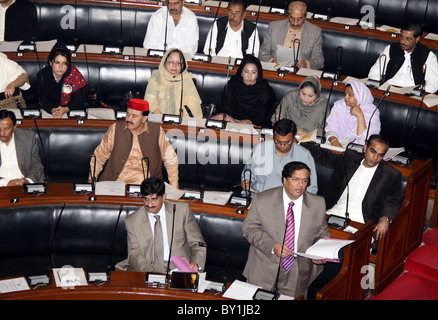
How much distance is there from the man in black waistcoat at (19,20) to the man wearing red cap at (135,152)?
83.7 inches

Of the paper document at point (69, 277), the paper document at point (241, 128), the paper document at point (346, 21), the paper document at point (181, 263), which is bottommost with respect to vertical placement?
the paper document at point (69, 277)

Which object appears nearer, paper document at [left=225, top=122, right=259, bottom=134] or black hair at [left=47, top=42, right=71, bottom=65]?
paper document at [left=225, top=122, right=259, bottom=134]

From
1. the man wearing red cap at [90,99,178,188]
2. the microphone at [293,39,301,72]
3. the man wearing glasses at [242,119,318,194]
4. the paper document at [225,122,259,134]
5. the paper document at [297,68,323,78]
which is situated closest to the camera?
the man wearing glasses at [242,119,318,194]

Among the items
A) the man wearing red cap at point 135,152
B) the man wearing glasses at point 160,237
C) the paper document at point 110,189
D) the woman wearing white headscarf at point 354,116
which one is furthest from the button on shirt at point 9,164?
the woman wearing white headscarf at point 354,116

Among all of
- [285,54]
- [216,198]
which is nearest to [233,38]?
[285,54]

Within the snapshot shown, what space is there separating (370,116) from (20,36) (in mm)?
3387

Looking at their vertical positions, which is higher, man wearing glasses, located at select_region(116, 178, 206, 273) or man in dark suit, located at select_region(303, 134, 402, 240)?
man in dark suit, located at select_region(303, 134, 402, 240)

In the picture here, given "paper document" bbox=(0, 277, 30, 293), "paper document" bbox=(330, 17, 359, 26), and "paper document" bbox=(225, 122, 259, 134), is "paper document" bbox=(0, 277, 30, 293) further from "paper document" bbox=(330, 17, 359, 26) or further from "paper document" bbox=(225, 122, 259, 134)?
"paper document" bbox=(330, 17, 359, 26)

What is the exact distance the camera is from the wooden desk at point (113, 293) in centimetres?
398

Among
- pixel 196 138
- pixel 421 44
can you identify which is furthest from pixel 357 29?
pixel 196 138

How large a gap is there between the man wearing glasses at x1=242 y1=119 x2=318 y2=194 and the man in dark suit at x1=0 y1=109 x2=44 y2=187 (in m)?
1.51

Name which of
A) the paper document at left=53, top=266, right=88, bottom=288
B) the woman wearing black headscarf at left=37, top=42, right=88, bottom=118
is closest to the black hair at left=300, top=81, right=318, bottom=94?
the woman wearing black headscarf at left=37, top=42, right=88, bottom=118

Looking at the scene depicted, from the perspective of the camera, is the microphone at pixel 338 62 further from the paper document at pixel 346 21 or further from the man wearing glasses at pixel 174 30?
the man wearing glasses at pixel 174 30

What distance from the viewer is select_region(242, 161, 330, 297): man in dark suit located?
172 inches
